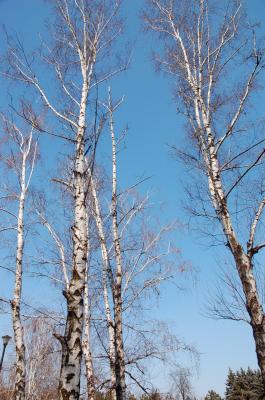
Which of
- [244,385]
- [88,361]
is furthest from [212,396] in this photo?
[88,361]

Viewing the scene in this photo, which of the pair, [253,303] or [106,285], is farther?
[106,285]

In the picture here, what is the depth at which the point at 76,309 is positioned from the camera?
14.8 ft

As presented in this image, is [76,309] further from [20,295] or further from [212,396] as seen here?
[212,396]

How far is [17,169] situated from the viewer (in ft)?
38.5

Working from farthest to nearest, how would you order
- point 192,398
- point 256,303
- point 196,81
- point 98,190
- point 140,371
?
point 192,398 < point 98,190 < point 140,371 < point 196,81 < point 256,303

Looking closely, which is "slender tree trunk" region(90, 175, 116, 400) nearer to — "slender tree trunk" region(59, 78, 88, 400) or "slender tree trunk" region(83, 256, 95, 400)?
"slender tree trunk" region(83, 256, 95, 400)

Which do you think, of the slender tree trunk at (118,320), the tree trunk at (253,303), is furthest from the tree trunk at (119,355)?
the tree trunk at (253,303)

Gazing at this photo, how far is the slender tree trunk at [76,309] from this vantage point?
13.2ft

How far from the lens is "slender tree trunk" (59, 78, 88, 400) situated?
4.02 metres

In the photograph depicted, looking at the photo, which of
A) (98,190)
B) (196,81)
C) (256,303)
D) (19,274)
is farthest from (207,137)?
(19,274)

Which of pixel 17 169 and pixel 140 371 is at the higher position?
pixel 17 169

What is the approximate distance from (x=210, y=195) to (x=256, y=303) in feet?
7.59

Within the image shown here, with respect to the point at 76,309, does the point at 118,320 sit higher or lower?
higher

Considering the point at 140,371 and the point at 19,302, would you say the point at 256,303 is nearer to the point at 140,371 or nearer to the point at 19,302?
the point at 140,371
